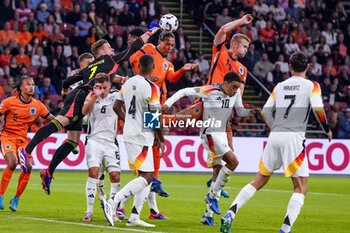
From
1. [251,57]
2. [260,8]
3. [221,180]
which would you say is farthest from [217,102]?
[260,8]

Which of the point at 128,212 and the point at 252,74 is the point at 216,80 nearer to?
the point at 128,212

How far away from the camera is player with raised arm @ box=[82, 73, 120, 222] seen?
32.6 ft

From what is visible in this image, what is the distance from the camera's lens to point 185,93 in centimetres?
992

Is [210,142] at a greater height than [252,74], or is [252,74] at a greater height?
[210,142]

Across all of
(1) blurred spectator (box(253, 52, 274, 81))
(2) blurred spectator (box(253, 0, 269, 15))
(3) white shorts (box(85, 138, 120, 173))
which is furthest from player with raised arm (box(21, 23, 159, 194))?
(2) blurred spectator (box(253, 0, 269, 15))

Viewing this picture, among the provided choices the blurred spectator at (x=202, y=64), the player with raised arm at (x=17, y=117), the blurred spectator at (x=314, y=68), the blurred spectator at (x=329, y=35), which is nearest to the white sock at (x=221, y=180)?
the player with raised arm at (x=17, y=117)

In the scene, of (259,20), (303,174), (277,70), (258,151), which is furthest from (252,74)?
(303,174)

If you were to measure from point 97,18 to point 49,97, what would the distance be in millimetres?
4005

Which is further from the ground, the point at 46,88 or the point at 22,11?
the point at 22,11

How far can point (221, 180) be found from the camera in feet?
33.7

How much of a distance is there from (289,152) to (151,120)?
6.26ft

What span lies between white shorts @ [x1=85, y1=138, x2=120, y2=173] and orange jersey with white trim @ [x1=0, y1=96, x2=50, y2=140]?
7.19 feet

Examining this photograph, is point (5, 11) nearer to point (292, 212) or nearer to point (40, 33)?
point (40, 33)

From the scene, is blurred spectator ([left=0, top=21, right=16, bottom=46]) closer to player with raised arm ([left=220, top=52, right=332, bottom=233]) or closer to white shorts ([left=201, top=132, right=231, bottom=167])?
white shorts ([left=201, top=132, right=231, bottom=167])
